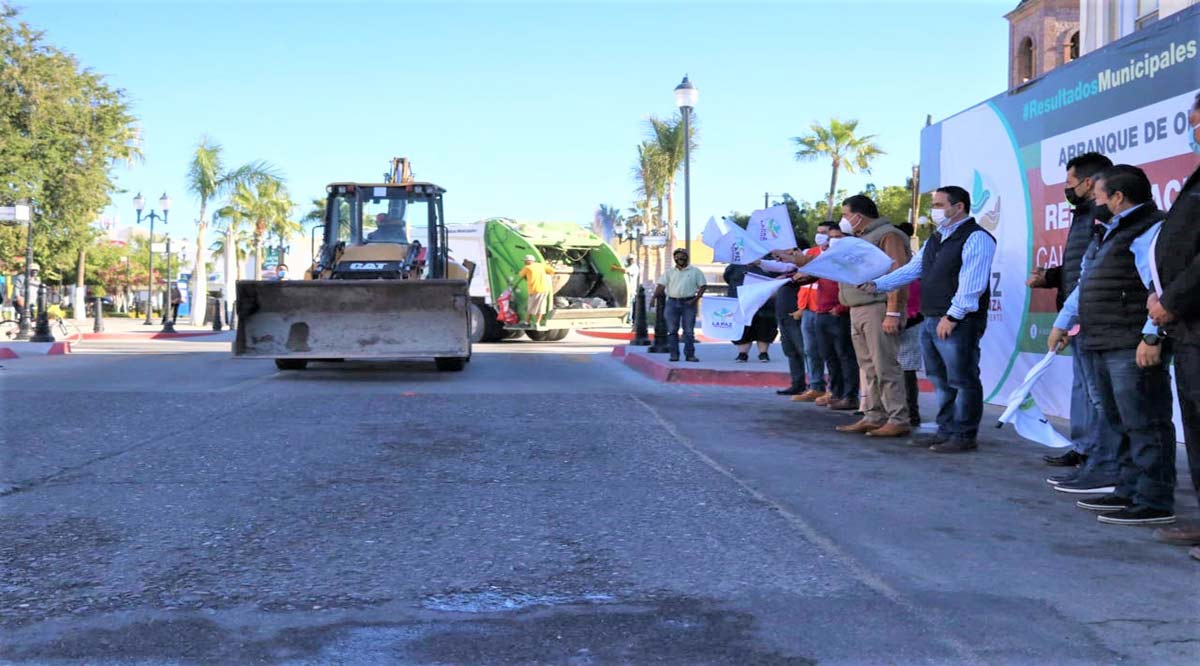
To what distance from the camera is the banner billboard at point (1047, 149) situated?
7.38 m

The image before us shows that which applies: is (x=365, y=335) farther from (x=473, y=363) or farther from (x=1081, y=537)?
(x=1081, y=537)

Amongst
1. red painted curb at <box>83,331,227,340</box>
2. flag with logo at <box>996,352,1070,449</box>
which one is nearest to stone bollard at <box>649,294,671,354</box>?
flag with logo at <box>996,352,1070,449</box>

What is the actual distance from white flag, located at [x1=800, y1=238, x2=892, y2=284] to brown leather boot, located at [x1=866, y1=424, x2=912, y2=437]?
1.17 m

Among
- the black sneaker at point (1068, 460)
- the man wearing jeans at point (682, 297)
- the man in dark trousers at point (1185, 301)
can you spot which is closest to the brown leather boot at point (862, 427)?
the black sneaker at point (1068, 460)

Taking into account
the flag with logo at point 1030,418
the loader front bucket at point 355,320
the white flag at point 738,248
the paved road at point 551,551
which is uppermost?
the white flag at point 738,248

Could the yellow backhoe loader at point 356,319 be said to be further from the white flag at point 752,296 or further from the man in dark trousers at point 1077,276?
the man in dark trousers at point 1077,276

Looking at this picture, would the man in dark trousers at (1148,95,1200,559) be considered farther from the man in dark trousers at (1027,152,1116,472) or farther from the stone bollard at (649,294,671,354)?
the stone bollard at (649,294,671,354)

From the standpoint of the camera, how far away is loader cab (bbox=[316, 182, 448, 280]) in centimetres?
1423

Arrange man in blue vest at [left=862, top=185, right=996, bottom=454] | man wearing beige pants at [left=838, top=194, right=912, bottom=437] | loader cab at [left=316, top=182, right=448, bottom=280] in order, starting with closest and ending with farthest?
man in blue vest at [left=862, top=185, right=996, bottom=454] < man wearing beige pants at [left=838, top=194, right=912, bottom=437] < loader cab at [left=316, top=182, right=448, bottom=280]

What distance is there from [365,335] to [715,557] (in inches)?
372

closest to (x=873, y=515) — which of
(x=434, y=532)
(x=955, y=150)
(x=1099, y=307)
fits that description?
(x=1099, y=307)

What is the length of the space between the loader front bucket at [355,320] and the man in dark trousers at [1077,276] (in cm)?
770

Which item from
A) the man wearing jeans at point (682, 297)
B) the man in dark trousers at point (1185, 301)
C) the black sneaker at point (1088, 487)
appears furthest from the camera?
the man wearing jeans at point (682, 297)

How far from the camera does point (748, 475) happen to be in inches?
240
